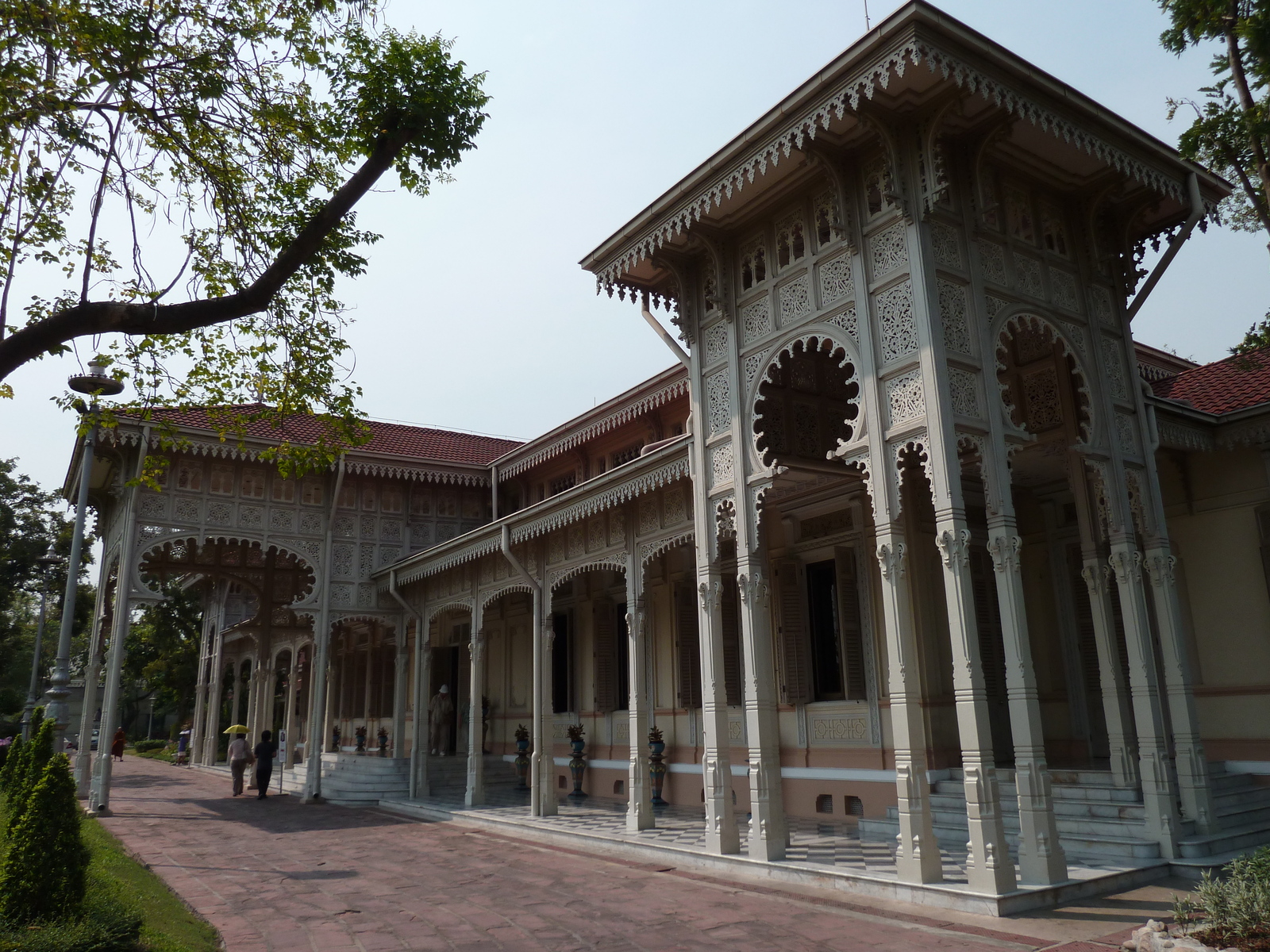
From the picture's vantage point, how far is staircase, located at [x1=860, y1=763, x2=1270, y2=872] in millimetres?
7855

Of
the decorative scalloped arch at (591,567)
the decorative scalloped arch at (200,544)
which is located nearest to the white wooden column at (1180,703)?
the decorative scalloped arch at (591,567)

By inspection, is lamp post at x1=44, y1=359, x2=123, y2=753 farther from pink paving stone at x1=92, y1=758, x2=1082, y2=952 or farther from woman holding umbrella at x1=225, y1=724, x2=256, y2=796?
woman holding umbrella at x1=225, y1=724, x2=256, y2=796

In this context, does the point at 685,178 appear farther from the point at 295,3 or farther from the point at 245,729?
the point at 245,729

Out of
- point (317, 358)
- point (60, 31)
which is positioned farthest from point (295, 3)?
point (317, 358)

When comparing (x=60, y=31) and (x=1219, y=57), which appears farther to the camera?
Answer: (x=1219, y=57)

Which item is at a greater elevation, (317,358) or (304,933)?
(317,358)

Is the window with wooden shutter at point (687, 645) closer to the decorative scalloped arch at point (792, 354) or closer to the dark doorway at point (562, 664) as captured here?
the dark doorway at point (562, 664)

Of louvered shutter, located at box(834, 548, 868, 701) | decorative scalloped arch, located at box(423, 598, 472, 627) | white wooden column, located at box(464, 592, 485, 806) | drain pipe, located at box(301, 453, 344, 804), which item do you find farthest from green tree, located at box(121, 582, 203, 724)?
louvered shutter, located at box(834, 548, 868, 701)

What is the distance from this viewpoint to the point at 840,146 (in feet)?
27.8

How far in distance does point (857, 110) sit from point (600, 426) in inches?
365

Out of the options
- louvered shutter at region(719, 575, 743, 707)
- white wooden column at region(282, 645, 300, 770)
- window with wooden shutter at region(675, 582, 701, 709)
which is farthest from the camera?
white wooden column at region(282, 645, 300, 770)

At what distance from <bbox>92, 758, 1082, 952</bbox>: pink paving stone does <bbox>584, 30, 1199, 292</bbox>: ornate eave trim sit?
256 inches

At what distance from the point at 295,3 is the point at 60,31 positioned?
6.46 feet

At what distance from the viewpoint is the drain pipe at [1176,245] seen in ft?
29.9
